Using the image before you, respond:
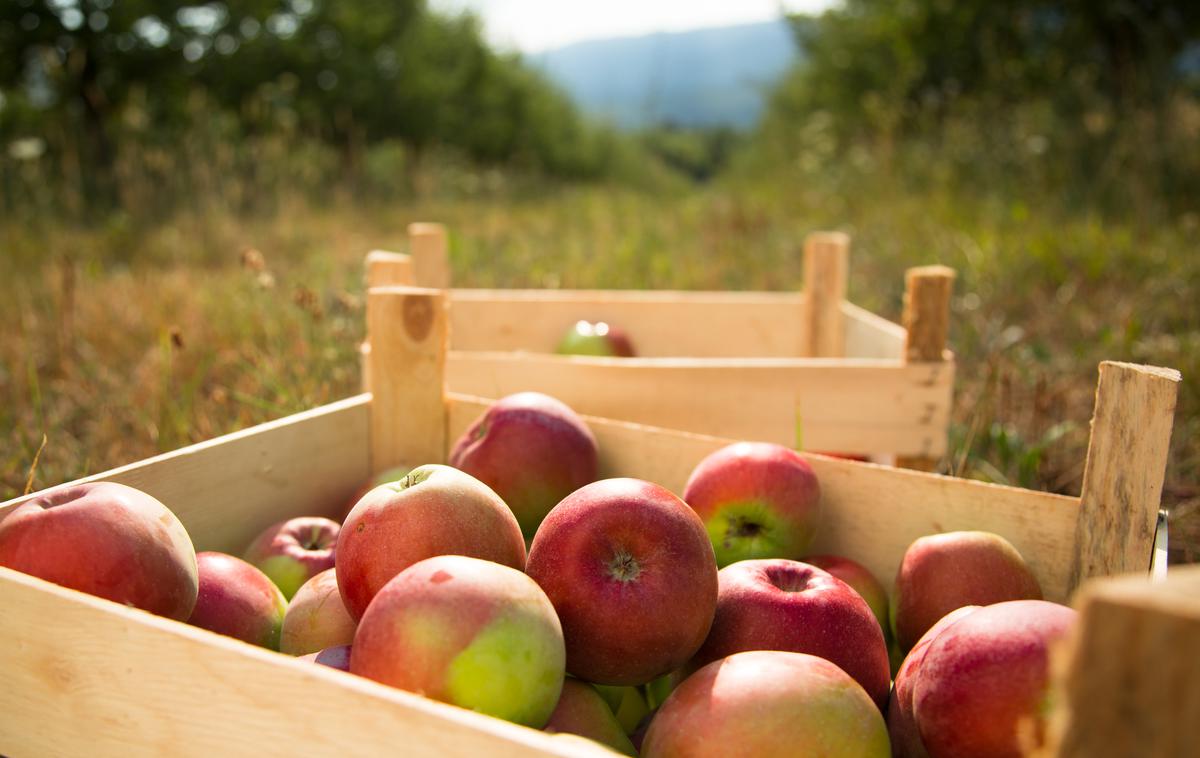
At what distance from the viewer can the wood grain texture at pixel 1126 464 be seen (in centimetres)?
140

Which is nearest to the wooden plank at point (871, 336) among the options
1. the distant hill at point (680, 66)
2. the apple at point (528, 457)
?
the apple at point (528, 457)

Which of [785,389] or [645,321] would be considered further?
[645,321]

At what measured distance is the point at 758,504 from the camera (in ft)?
5.45

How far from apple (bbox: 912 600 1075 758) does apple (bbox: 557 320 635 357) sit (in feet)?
5.95

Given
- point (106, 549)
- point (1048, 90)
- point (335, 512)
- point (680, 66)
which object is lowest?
point (335, 512)

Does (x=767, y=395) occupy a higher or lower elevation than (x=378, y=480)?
higher

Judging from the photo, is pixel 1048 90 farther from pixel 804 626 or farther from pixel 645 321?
pixel 804 626

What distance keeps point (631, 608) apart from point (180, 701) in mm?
519

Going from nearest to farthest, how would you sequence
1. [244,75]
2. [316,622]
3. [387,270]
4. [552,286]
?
1. [316,622]
2. [387,270]
3. [552,286]
4. [244,75]

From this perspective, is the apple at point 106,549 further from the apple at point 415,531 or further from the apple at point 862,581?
the apple at point 862,581

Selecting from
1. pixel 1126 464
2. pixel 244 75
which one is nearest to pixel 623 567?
pixel 1126 464

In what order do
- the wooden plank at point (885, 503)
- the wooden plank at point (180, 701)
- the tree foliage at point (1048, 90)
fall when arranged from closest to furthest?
the wooden plank at point (180, 701) < the wooden plank at point (885, 503) < the tree foliage at point (1048, 90)

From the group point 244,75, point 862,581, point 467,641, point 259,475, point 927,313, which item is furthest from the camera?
point 244,75

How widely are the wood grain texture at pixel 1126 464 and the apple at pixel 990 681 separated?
0.42 meters
